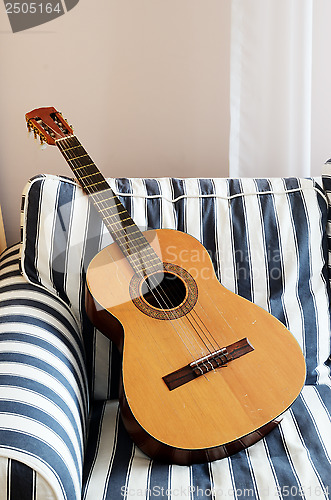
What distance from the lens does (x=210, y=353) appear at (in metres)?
1.12

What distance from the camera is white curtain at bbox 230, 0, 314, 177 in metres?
1.45

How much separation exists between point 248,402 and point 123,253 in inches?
17.4

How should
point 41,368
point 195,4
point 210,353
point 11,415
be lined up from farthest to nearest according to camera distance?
point 195,4, point 210,353, point 41,368, point 11,415

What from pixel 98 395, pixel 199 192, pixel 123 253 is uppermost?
pixel 199 192

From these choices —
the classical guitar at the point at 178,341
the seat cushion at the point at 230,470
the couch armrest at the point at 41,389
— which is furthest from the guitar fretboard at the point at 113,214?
the seat cushion at the point at 230,470

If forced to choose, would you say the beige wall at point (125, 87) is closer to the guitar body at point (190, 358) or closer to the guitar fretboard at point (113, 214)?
the guitar fretboard at point (113, 214)

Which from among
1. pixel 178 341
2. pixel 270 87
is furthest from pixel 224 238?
pixel 270 87

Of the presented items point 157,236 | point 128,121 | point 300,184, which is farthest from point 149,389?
point 128,121

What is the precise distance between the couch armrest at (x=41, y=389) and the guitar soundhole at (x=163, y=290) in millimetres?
Result: 197

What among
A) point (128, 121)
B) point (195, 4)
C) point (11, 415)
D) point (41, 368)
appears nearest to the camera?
point (11, 415)

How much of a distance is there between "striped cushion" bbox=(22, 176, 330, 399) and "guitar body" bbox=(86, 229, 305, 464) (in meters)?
0.07

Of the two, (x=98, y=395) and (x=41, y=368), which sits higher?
(x=41, y=368)

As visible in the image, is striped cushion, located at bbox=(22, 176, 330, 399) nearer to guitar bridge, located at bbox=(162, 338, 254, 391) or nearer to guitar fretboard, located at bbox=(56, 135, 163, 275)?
guitar fretboard, located at bbox=(56, 135, 163, 275)

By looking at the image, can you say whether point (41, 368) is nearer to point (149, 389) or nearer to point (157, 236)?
point (149, 389)
